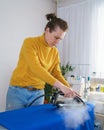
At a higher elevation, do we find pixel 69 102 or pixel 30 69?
pixel 30 69

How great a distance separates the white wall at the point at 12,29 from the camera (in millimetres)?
2553

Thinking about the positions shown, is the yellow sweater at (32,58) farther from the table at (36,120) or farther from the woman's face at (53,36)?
the table at (36,120)

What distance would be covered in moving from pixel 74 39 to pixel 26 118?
2229 millimetres

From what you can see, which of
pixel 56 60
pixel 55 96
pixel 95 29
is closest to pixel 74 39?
pixel 95 29

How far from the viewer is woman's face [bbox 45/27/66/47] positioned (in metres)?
1.49

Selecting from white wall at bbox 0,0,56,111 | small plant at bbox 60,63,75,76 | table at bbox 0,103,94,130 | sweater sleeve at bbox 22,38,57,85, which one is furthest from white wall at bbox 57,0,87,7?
table at bbox 0,103,94,130

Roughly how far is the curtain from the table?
1.68m

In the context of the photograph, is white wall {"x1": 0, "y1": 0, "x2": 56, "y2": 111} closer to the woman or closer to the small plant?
the small plant

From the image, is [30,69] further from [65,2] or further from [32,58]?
[65,2]

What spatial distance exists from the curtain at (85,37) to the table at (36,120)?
1.68 m

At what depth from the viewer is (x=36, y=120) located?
0.98m

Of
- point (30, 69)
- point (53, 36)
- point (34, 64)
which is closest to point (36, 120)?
point (34, 64)

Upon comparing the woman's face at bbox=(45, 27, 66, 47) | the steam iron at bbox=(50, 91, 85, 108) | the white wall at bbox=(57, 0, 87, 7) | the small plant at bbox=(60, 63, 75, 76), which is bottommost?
the steam iron at bbox=(50, 91, 85, 108)

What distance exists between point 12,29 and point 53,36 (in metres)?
1.31
